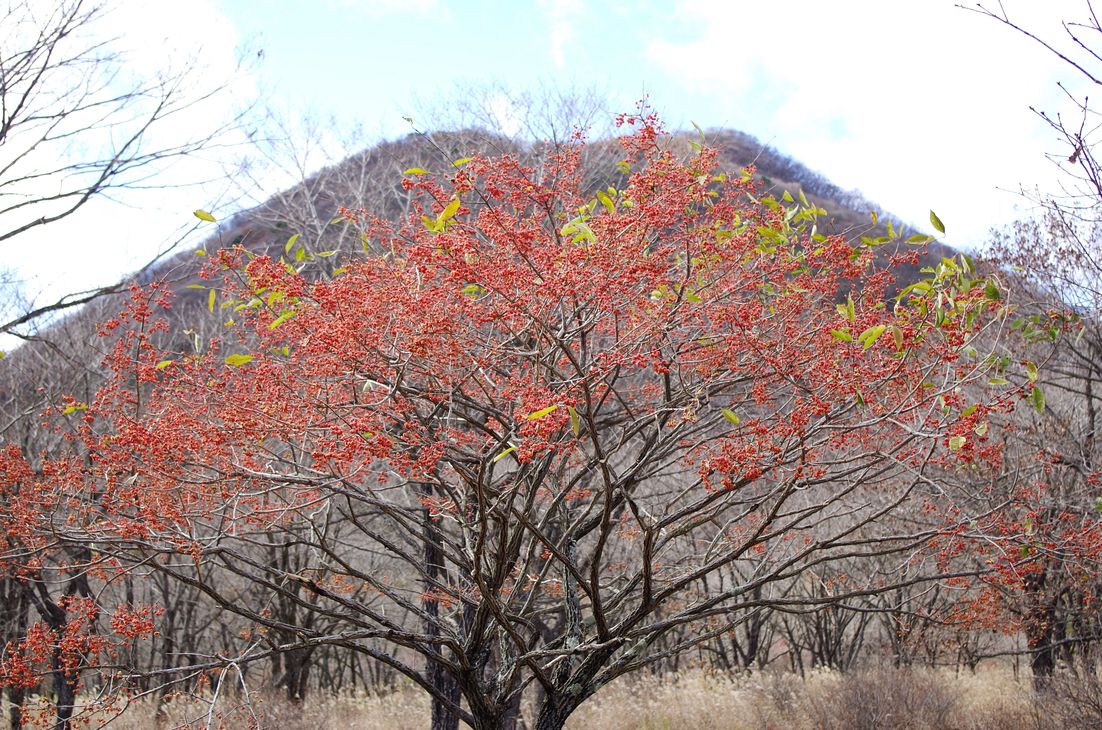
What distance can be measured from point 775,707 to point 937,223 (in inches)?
337

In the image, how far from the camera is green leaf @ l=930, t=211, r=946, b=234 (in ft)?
15.9

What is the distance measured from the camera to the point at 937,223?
194 inches

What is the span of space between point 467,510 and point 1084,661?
21.5ft

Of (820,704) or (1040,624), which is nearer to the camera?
(1040,624)

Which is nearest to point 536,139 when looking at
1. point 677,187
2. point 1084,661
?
point 677,187

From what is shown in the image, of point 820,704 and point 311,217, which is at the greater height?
point 311,217

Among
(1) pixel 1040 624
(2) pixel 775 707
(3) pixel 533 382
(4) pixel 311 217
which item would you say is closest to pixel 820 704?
(2) pixel 775 707

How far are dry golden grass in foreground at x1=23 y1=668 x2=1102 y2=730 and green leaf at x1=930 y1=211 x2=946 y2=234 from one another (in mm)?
5303

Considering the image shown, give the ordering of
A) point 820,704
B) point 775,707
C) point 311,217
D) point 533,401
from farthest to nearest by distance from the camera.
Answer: point 311,217 < point 775,707 < point 820,704 < point 533,401

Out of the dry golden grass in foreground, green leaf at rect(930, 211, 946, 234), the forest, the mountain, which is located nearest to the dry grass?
the dry golden grass in foreground

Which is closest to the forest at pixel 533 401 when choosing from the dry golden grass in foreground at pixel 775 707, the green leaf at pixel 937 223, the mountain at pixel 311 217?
the green leaf at pixel 937 223

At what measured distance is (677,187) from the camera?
17.2 ft

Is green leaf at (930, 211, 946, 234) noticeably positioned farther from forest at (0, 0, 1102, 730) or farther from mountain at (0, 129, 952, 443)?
mountain at (0, 129, 952, 443)

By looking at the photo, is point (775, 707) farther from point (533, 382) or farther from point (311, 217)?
point (311, 217)
